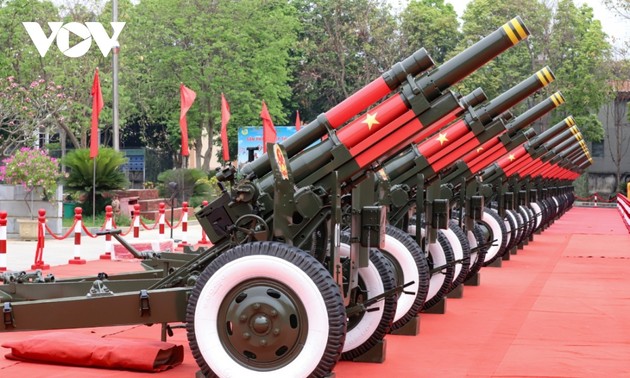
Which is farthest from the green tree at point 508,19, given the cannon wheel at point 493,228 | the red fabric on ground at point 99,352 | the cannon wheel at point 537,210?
the red fabric on ground at point 99,352

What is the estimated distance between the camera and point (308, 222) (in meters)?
8.23

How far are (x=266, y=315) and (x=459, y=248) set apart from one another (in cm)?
623

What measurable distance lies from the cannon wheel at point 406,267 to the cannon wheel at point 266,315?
3.09 meters

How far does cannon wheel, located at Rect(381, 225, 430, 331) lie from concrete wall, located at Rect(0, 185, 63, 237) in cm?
1576

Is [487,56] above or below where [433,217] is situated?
above

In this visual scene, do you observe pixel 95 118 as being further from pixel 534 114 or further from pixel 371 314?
pixel 371 314

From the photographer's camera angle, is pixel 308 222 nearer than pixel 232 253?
No

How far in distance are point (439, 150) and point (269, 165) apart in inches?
163

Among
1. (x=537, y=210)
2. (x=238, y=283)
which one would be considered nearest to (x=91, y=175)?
(x=537, y=210)

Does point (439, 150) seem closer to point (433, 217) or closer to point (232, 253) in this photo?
point (433, 217)

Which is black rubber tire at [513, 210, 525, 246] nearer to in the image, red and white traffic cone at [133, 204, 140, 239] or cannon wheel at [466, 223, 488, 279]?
cannon wheel at [466, 223, 488, 279]

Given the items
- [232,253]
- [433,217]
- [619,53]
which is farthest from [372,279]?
[619,53]

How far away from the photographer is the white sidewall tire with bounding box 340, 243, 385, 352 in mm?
9227

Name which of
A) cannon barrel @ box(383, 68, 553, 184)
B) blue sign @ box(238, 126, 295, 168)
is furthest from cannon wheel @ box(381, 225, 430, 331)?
blue sign @ box(238, 126, 295, 168)
